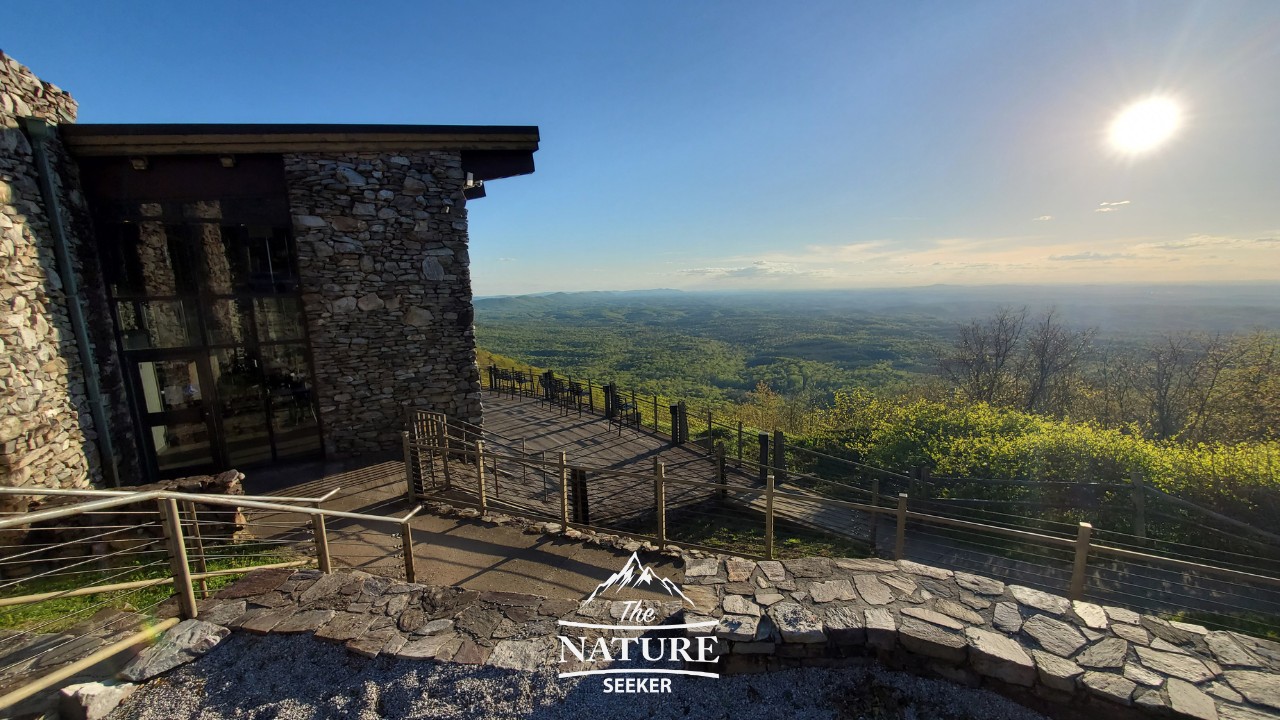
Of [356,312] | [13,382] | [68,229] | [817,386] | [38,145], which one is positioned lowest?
[817,386]

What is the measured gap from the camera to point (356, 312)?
8.10m

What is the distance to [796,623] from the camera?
3260 mm

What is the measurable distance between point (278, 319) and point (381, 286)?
1766 mm

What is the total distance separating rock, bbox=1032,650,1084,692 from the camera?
283 cm

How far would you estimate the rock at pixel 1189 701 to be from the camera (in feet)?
8.49

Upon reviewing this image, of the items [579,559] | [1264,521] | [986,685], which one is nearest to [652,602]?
[579,559]

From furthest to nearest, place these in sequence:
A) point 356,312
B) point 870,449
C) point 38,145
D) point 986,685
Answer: point 870,449 → point 356,312 → point 38,145 → point 986,685

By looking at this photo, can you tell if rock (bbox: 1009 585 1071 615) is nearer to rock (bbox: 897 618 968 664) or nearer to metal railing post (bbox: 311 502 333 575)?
rock (bbox: 897 618 968 664)

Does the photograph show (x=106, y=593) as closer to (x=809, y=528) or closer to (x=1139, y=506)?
(x=809, y=528)

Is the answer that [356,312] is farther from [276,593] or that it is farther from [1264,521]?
[1264,521]

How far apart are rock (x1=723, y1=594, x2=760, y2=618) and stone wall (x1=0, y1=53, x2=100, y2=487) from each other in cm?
774

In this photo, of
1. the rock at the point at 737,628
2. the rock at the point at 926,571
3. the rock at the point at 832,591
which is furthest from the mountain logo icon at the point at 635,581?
the rock at the point at 926,571

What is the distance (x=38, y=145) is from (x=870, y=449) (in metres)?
16.3

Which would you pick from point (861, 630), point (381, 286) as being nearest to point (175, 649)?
point (861, 630)
